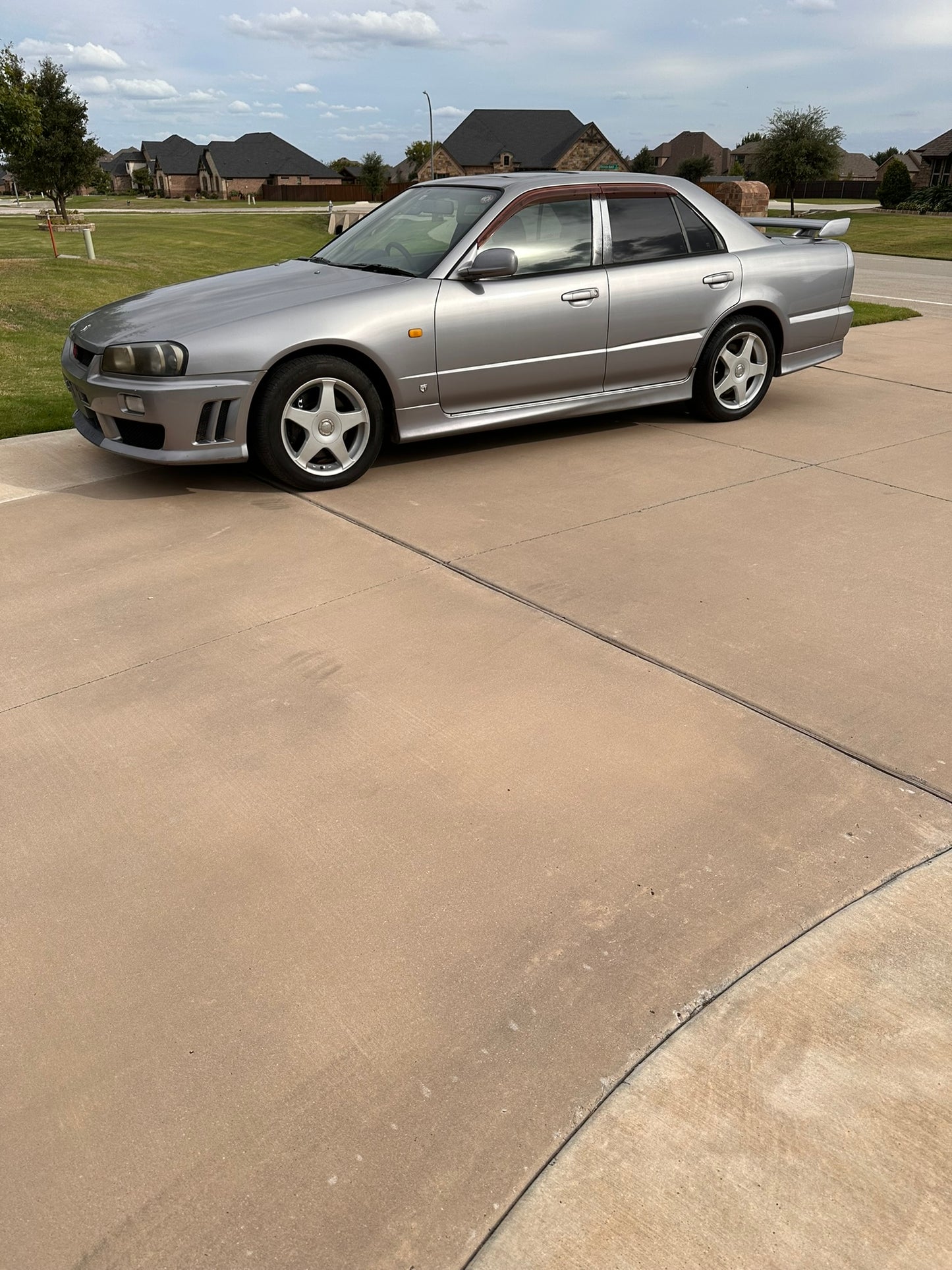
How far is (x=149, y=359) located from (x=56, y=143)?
36114 mm

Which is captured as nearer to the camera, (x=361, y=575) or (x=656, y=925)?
(x=656, y=925)

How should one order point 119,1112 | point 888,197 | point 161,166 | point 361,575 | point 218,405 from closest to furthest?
point 119,1112, point 361,575, point 218,405, point 888,197, point 161,166

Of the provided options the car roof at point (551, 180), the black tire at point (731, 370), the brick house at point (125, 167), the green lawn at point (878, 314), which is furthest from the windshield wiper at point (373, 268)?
the brick house at point (125, 167)

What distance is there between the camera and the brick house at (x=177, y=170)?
366 ft

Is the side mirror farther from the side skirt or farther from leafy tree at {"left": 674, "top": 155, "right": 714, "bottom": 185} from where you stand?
leafy tree at {"left": 674, "top": 155, "right": 714, "bottom": 185}

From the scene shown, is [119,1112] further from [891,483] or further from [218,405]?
[891,483]

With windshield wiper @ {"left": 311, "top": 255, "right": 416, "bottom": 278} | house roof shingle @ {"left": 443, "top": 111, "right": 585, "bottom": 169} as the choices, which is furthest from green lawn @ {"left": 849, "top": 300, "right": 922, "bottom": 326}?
house roof shingle @ {"left": 443, "top": 111, "right": 585, "bottom": 169}

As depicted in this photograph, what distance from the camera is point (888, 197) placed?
5472 cm

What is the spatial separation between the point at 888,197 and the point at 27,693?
6051 centimetres

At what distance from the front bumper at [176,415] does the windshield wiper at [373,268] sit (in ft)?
4.10

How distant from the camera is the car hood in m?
5.44

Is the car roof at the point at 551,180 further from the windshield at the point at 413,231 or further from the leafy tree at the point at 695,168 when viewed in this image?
the leafy tree at the point at 695,168

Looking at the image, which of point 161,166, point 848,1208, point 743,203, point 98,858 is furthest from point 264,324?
point 161,166

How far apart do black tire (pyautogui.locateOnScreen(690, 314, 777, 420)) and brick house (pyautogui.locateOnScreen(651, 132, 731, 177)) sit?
103713mm
